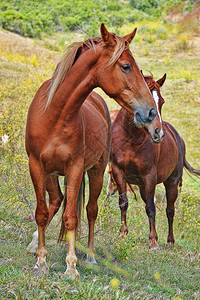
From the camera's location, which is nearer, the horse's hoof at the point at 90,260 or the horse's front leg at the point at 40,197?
the horse's front leg at the point at 40,197

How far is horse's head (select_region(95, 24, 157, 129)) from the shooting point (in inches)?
123

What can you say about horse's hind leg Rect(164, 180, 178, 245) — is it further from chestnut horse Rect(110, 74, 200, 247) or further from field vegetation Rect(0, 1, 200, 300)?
chestnut horse Rect(110, 74, 200, 247)

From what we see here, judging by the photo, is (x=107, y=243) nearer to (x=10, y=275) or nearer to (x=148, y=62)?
(x=10, y=275)

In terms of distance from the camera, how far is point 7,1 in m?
34.3

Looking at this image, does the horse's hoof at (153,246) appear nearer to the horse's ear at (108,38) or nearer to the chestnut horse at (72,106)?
the chestnut horse at (72,106)

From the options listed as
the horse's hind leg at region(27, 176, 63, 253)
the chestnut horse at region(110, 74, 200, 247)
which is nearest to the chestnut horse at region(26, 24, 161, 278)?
the horse's hind leg at region(27, 176, 63, 253)

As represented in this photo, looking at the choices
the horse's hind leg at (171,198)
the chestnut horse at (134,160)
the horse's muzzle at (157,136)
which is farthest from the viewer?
the horse's hind leg at (171,198)

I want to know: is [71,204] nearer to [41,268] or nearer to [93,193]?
[41,268]

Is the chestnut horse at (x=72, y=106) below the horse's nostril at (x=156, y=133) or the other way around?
the other way around

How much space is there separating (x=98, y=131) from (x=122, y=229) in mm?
1940

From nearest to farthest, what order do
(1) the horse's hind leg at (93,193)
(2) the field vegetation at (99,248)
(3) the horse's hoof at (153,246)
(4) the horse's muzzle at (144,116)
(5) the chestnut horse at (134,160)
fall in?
1. (2) the field vegetation at (99,248)
2. (4) the horse's muzzle at (144,116)
3. (1) the horse's hind leg at (93,193)
4. (3) the horse's hoof at (153,246)
5. (5) the chestnut horse at (134,160)

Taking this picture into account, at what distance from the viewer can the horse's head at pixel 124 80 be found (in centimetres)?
312

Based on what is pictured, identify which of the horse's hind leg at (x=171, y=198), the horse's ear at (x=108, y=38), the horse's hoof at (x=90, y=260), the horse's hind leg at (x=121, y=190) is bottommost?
the horse's hind leg at (x=171, y=198)

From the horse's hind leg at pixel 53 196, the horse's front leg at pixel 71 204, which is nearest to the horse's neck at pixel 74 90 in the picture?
the horse's front leg at pixel 71 204
